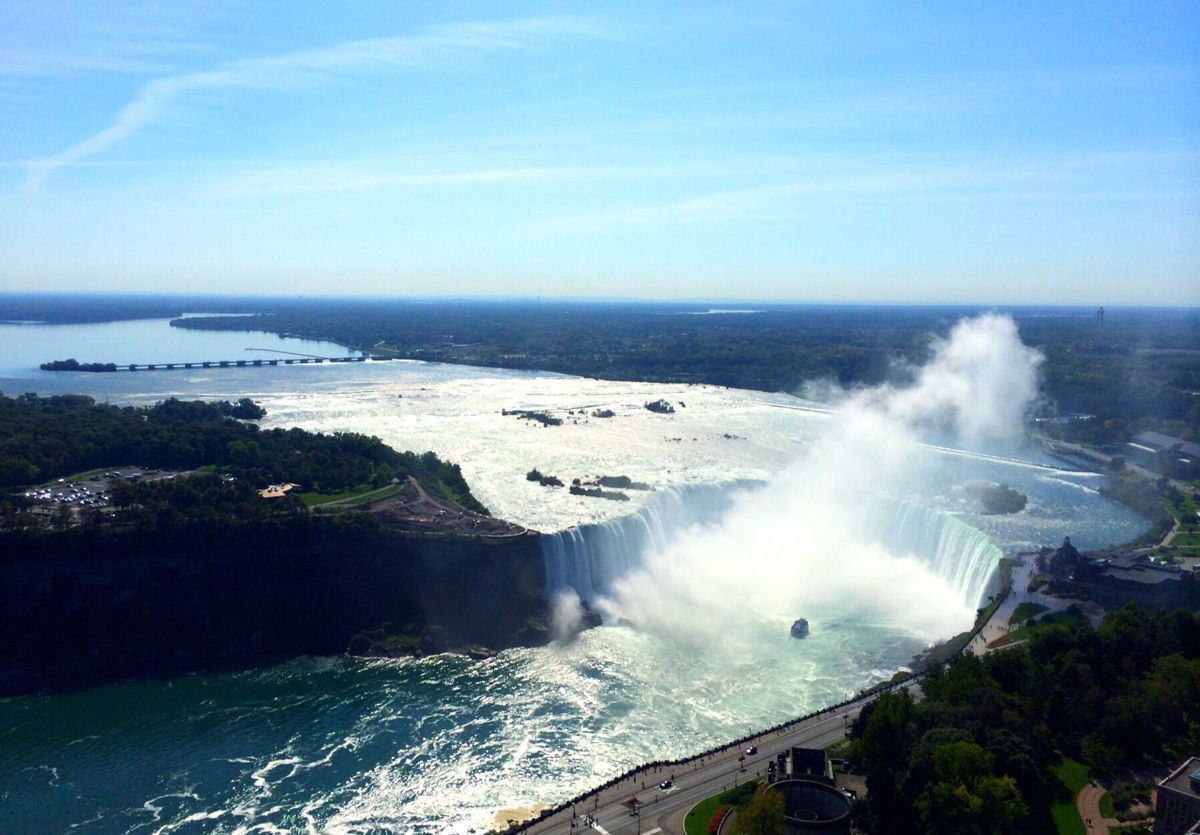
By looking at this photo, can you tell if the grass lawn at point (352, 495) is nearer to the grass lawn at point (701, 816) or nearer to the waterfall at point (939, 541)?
the waterfall at point (939, 541)

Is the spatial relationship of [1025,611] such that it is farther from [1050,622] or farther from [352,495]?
[352,495]

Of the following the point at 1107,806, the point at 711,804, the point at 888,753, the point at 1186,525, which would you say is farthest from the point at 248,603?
the point at 1186,525

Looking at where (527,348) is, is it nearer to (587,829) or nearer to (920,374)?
(920,374)

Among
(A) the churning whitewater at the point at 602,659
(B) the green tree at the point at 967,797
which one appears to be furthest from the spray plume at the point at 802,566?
(B) the green tree at the point at 967,797

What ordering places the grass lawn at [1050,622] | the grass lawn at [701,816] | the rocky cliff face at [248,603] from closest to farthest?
the grass lawn at [701,816], the grass lawn at [1050,622], the rocky cliff face at [248,603]

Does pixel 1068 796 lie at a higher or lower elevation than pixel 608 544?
lower

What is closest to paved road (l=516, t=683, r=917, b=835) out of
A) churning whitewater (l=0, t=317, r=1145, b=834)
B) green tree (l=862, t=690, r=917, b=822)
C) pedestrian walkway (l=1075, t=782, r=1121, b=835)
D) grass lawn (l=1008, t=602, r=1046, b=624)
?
churning whitewater (l=0, t=317, r=1145, b=834)
